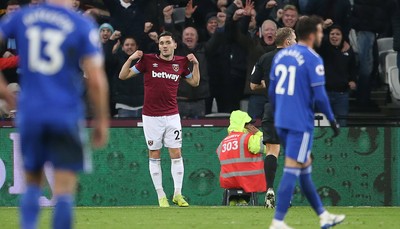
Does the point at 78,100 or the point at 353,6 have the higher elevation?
the point at 353,6

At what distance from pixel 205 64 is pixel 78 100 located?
11.2 m

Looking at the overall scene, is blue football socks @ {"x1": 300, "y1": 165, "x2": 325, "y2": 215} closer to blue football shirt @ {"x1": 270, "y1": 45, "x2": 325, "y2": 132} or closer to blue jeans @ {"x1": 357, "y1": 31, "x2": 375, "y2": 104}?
blue football shirt @ {"x1": 270, "y1": 45, "x2": 325, "y2": 132}

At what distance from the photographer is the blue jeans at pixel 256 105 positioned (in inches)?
751

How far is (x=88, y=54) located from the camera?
8.42m

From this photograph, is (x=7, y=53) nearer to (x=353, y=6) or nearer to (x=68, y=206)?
(x=353, y=6)

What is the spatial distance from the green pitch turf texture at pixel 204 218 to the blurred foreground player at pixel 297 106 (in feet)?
5.34

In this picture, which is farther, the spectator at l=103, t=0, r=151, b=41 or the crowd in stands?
the spectator at l=103, t=0, r=151, b=41

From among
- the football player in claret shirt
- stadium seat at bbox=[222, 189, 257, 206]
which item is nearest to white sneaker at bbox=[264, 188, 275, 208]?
stadium seat at bbox=[222, 189, 257, 206]

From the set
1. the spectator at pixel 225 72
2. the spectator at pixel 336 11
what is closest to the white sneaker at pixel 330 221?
the spectator at pixel 225 72

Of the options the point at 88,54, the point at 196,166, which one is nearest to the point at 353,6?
the point at 196,166

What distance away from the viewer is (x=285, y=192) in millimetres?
11367

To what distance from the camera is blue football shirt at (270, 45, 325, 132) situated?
1135cm

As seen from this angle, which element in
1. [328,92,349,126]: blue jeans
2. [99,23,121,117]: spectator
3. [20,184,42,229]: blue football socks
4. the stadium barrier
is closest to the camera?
[20,184,42,229]: blue football socks

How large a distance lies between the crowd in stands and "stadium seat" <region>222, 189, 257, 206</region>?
183 centimetres
